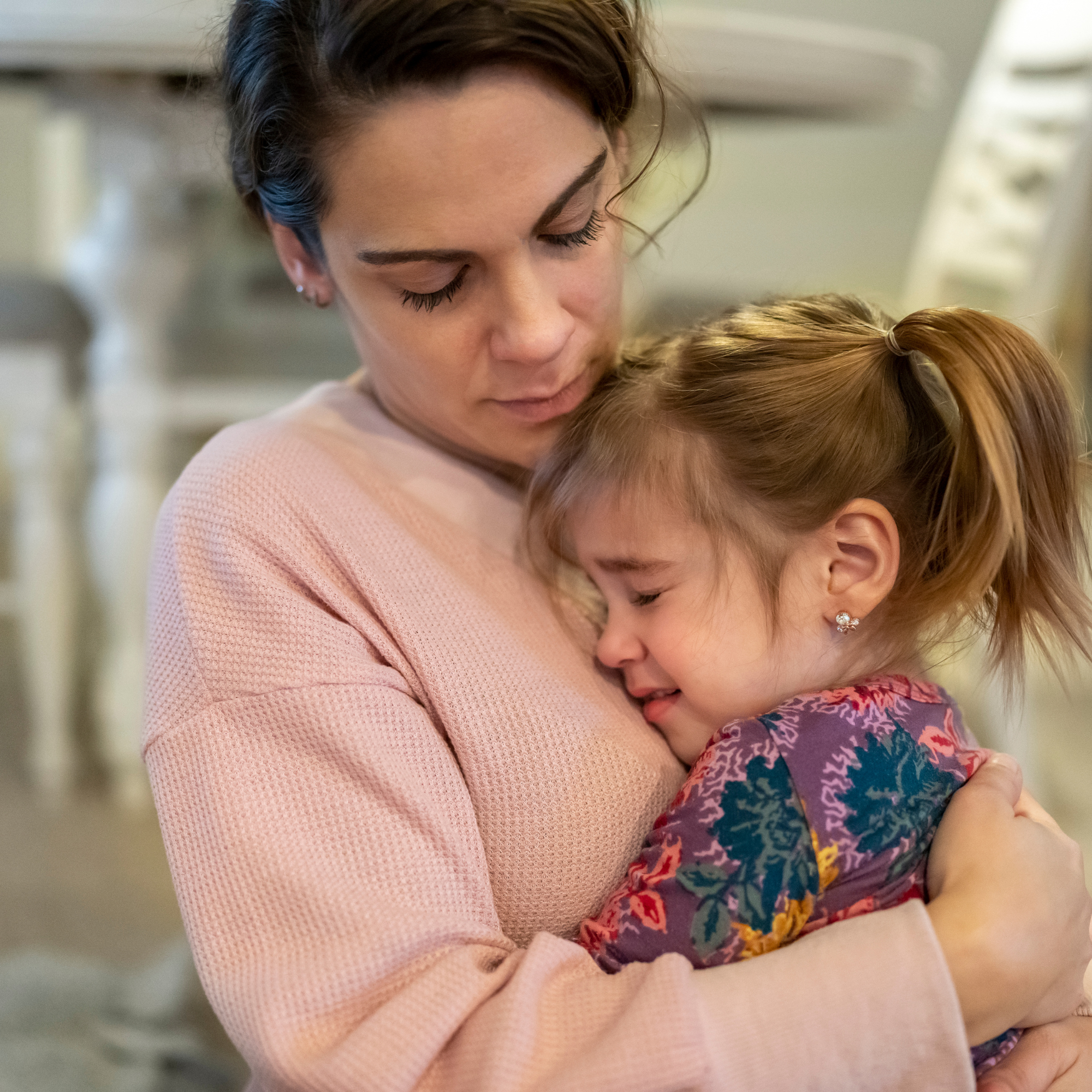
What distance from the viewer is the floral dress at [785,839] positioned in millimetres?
625

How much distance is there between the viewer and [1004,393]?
68 centimetres

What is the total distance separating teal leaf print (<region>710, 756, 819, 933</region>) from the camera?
62 cm

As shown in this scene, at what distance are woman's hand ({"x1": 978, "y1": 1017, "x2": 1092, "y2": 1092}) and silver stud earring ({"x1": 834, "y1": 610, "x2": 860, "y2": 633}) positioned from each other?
0.26m

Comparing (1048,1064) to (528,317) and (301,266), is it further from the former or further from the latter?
(301,266)

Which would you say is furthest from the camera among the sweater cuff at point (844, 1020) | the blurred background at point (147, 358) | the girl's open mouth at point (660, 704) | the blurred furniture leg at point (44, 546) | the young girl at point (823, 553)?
the blurred furniture leg at point (44, 546)

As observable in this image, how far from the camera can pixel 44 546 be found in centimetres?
174

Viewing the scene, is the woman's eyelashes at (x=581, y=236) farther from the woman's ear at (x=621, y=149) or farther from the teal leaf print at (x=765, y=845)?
the teal leaf print at (x=765, y=845)

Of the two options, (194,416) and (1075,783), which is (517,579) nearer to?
(194,416)

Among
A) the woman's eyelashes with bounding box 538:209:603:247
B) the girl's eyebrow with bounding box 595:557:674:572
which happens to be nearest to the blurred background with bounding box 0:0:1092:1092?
the woman's eyelashes with bounding box 538:209:603:247

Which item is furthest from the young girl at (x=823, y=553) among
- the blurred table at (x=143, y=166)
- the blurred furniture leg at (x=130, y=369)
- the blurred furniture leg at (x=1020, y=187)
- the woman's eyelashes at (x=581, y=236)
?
the blurred furniture leg at (x=130, y=369)

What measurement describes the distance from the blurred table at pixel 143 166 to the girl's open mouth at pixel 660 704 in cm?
83

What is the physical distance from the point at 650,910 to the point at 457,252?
40 cm

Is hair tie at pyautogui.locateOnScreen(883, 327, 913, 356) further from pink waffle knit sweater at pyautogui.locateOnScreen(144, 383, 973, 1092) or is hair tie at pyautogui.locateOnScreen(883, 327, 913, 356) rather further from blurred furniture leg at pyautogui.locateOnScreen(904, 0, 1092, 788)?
blurred furniture leg at pyautogui.locateOnScreen(904, 0, 1092, 788)

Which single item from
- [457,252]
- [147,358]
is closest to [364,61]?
[457,252]
